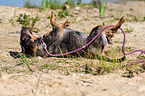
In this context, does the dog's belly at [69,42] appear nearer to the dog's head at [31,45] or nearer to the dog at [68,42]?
the dog at [68,42]

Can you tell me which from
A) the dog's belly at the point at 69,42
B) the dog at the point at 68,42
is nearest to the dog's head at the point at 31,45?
the dog at the point at 68,42

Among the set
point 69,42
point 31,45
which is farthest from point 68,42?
point 31,45

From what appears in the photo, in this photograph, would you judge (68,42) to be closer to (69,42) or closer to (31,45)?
(69,42)

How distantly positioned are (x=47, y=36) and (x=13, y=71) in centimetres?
98

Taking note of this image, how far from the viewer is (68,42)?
133 inches

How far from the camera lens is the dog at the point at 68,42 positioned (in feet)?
10.6

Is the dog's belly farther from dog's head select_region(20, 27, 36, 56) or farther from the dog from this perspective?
dog's head select_region(20, 27, 36, 56)

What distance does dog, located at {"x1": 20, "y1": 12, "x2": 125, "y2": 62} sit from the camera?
10.6 feet

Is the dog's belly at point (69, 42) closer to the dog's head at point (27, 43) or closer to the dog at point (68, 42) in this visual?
the dog at point (68, 42)

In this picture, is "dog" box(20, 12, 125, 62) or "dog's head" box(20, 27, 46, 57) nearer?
"dog" box(20, 12, 125, 62)

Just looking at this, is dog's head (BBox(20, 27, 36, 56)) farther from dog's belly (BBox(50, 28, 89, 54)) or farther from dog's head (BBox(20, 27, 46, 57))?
dog's belly (BBox(50, 28, 89, 54))

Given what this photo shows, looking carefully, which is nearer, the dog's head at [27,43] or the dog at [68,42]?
the dog at [68,42]

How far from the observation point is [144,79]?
2.35 meters

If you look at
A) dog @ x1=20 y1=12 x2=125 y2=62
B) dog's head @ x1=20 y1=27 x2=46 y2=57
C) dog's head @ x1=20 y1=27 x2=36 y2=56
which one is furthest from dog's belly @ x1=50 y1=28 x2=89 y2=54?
dog's head @ x1=20 y1=27 x2=36 y2=56
